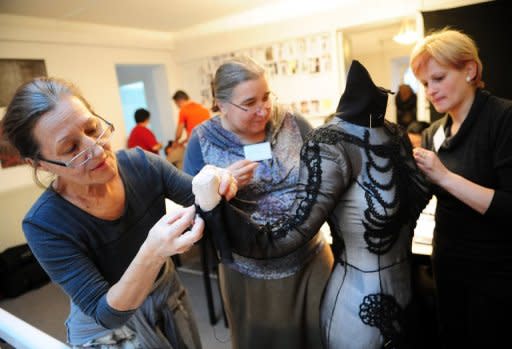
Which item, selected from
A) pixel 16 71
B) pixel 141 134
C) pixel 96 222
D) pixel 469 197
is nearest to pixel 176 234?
pixel 96 222

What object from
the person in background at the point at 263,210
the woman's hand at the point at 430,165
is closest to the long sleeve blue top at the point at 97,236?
the person in background at the point at 263,210

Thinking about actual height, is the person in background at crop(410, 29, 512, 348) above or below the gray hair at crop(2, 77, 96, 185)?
below

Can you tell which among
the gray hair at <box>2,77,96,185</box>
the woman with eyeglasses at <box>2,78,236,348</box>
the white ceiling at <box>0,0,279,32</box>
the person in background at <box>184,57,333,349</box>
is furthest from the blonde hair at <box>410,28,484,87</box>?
the white ceiling at <box>0,0,279,32</box>

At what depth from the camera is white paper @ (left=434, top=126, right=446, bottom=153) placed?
4.30ft

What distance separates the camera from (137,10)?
155 inches

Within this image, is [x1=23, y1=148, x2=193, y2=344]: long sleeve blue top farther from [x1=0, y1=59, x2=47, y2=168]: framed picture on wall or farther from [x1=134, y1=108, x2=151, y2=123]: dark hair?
[x1=134, y1=108, x2=151, y2=123]: dark hair

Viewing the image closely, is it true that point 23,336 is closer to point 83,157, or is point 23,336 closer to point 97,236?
point 97,236

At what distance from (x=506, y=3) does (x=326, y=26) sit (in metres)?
1.83

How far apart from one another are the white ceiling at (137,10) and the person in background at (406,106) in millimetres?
2095

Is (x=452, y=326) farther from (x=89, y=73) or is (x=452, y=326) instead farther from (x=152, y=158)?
(x=89, y=73)

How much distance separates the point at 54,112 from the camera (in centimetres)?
77

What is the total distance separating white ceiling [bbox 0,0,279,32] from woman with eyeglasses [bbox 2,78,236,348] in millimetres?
3315

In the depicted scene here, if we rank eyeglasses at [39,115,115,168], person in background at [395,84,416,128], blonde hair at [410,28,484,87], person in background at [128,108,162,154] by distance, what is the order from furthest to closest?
person in background at [128,108,162,154] < person in background at [395,84,416,128] < blonde hair at [410,28,484,87] < eyeglasses at [39,115,115,168]

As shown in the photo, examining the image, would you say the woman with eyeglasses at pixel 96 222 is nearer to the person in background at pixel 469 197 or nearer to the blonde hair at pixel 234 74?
the blonde hair at pixel 234 74
